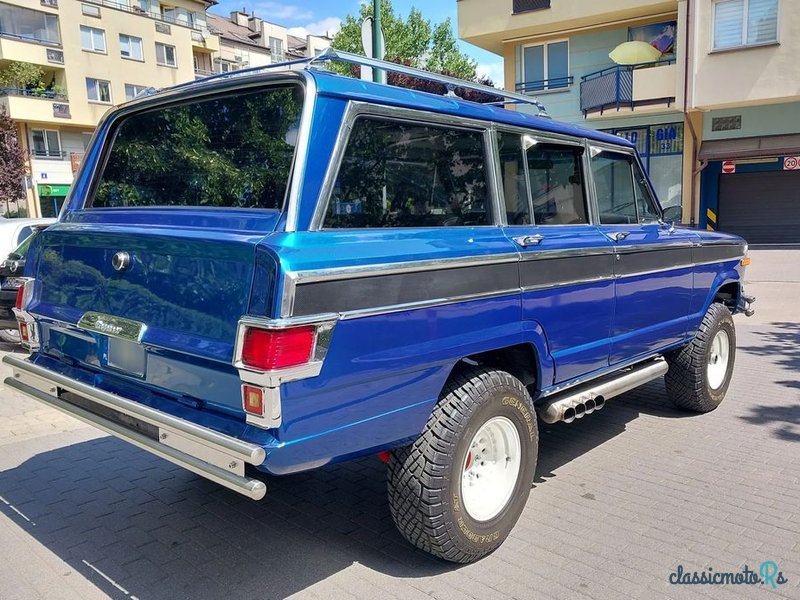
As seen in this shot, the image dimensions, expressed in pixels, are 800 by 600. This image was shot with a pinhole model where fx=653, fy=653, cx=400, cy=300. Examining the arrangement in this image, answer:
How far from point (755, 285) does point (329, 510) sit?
38.2 feet

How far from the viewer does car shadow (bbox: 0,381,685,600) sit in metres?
3.13

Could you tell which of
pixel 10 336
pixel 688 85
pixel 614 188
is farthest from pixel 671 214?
pixel 688 85

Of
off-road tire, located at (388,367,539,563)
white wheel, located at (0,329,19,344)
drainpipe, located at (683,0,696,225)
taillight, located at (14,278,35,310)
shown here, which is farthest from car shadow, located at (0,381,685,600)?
drainpipe, located at (683,0,696,225)

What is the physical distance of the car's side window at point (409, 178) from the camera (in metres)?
2.83

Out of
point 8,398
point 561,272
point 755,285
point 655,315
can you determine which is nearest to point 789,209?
point 755,285

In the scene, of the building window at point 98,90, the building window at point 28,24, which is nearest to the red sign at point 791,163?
the building window at point 98,90

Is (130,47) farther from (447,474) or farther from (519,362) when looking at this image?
(447,474)

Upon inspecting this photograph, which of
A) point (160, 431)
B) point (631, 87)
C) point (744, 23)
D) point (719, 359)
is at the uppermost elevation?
point (744, 23)

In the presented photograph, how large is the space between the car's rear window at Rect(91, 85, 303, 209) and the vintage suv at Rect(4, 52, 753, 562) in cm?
1

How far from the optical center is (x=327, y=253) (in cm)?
256

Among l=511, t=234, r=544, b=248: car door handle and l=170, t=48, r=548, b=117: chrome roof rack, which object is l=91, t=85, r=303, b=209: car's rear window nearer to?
l=170, t=48, r=548, b=117: chrome roof rack

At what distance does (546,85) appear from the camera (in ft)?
71.1

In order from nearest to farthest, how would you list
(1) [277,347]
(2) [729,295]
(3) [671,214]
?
(1) [277,347] → (3) [671,214] → (2) [729,295]

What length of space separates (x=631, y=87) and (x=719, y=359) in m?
15.7
